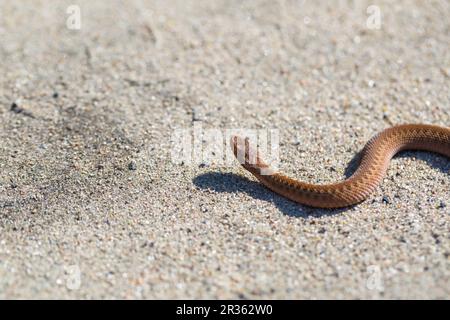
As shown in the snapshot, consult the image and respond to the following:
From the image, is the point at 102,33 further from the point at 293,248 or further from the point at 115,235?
the point at 293,248

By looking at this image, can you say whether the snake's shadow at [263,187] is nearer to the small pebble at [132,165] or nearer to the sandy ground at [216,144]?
the sandy ground at [216,144]

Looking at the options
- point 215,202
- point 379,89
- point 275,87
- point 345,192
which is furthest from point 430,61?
point 215,202
